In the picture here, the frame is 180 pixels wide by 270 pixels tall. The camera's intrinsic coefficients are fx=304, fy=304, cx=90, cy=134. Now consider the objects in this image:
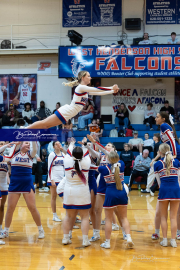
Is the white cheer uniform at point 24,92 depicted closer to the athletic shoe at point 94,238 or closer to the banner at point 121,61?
the banner at point 121,61

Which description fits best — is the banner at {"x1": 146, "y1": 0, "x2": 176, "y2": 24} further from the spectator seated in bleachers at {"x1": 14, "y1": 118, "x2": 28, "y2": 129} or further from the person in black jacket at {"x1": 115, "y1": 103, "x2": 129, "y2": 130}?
the spectator seated in bleachers at {"x1": 14, "y1": 118, "x2": 28, "y2": 129}

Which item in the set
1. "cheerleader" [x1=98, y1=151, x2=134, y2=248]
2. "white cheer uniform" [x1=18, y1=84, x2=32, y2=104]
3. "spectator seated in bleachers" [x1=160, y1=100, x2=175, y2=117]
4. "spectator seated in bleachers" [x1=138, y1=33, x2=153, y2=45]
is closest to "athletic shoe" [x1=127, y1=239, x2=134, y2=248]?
"cheerleader" [x1=98, y1=151, x2=134, y2=248]

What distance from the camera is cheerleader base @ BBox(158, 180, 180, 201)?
15.8 feet

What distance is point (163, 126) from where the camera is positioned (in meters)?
4.89

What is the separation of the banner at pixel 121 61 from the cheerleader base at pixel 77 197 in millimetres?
8682

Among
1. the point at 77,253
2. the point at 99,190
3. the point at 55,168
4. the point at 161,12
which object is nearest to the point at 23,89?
the point at 161,12

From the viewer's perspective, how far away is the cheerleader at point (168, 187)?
4.82 m

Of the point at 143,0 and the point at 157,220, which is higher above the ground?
the point at 143,0

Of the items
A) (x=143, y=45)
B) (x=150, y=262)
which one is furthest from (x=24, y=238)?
(x=143, y=45)

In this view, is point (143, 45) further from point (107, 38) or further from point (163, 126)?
point (163, 126)

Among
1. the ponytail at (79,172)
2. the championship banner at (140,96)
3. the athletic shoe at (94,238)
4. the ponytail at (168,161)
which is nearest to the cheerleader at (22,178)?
the ponytail at (79,172)

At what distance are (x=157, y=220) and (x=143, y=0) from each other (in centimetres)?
1261

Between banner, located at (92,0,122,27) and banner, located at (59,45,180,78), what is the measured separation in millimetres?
2852

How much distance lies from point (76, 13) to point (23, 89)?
15.0 feet
